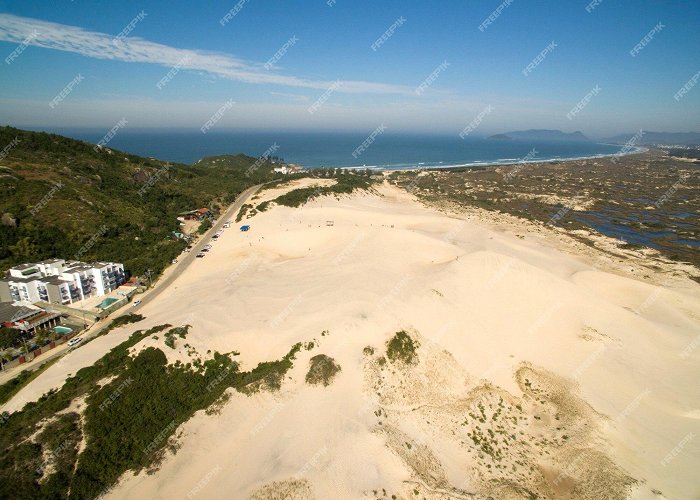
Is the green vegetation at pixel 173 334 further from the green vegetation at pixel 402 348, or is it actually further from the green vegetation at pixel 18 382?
the green vegetation at pixel 402 348

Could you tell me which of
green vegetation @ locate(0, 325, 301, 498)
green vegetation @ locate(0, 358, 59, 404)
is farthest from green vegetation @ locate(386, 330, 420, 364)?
green vegetation @ locate(0, 358, 59, 404)

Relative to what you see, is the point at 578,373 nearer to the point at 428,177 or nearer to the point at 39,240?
the point at 39,240

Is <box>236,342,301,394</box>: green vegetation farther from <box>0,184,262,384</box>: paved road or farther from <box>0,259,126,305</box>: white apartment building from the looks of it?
<box>0,259,126,305</box>: white apartment building

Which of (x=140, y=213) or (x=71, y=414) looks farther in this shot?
(x=140, y=213)

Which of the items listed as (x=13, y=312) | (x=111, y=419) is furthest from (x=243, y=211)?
(x=111, y=419)

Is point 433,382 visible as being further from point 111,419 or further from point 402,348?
point 111,419

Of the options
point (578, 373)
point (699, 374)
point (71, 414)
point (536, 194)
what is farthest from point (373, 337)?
point (536, 194)
